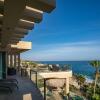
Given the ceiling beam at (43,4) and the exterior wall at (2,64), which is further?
the exterior wall at (2,64)

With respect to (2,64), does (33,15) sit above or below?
above

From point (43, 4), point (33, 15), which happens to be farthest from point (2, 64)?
point (43, 4)

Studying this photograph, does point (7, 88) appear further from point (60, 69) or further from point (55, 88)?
point (55, 88)

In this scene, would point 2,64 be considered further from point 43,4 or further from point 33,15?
point 43,4

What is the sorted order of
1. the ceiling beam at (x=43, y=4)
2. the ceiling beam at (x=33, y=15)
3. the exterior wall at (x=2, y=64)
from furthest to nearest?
1. the exterior wall at (x=2, y=64)
2. the ceiling beam at (x=33, y=15)
3. the ceiling beam at (x=43, y=4)

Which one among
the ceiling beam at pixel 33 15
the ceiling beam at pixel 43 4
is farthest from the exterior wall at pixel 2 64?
the ceiling beam at pixel 43 4

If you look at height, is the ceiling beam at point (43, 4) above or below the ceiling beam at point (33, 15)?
below

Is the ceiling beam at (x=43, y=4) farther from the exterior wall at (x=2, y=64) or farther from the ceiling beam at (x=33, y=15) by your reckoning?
the exterior wall at (x=2, y=64)

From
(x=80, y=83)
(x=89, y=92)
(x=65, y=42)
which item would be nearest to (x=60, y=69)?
(x=89, y=92)

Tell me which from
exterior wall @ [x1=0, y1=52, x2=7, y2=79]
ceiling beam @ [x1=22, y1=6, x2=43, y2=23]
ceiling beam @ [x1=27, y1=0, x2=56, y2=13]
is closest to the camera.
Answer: ceiling beam @ [x1=27, y1=0, x2=56, y2=13]

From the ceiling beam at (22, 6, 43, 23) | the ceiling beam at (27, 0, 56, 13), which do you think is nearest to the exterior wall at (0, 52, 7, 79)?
the ceiling beam at (22, 6, 43, 23)

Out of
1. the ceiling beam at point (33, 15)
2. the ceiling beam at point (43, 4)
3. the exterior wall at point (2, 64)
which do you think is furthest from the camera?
the exterior wall at point (2, 64)

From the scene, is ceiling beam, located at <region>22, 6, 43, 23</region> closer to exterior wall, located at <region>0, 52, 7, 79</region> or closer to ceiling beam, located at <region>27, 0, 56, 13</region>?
ceiling beam, located at <region>27, 0, 56, 13</region>

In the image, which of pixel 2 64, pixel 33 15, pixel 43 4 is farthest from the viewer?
pixel 2 64
